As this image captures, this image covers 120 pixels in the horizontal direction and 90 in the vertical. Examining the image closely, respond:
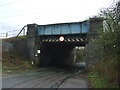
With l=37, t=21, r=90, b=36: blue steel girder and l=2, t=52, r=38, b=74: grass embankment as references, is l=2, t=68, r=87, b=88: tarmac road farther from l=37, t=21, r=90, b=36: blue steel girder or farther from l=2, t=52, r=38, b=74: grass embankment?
l=37, t=21, r=90, b=36: blue steel girder

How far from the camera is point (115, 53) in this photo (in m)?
13.6

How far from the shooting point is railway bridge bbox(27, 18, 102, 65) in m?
32.8

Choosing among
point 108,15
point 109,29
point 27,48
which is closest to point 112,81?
point 109,29

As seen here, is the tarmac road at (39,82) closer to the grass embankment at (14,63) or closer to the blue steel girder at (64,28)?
the grass embankment at (14,63)

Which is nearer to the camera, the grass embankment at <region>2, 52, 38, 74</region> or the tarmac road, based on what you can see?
the tarmac road

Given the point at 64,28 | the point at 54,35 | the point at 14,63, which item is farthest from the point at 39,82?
the point at 54,35

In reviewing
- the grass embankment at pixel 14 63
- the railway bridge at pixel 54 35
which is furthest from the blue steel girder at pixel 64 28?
A: the grass embankment at pixel 14 63

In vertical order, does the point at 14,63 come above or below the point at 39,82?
above

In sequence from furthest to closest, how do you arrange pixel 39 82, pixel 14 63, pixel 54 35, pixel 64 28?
pixel 54 35 → pixel 64 28 → pixel 14 63 → pixel 39 82

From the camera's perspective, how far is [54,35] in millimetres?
36500

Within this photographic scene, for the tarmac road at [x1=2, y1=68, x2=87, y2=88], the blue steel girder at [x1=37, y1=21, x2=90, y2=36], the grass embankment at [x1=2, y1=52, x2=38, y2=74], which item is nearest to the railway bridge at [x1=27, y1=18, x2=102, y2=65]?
the blue steel girder at [x1=37, y1=21, x2=90, y2=36]

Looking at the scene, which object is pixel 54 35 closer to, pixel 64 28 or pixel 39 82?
pixel 64 28

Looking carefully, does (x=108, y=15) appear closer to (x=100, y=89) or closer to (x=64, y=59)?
(x=100, y=89)

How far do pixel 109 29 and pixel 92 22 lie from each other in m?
17.8
